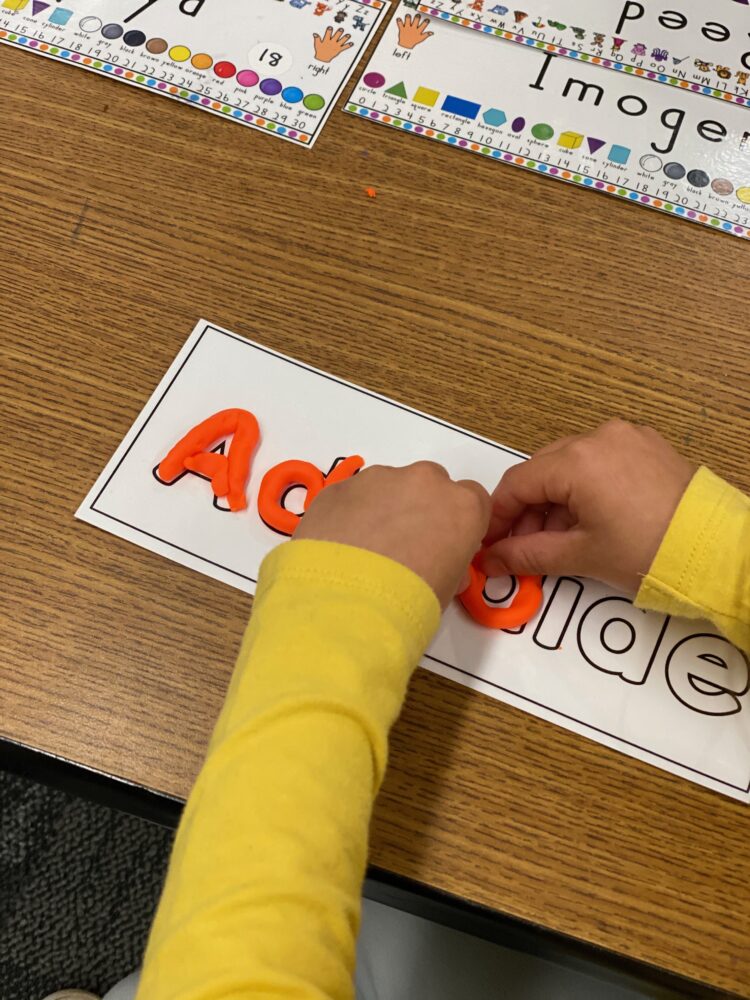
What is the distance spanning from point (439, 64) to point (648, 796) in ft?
1.97

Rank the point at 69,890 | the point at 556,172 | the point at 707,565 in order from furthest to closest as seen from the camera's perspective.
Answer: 1. the point at 69,890
2. the point at 556,172
3. the point at 707,565

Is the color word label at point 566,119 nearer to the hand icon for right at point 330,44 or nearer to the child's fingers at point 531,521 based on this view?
the hand icon for right at point 330,44

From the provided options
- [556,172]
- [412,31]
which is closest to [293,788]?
[556,172]

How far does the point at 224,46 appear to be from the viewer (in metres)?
0.71

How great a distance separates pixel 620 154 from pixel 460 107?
5.4 inches

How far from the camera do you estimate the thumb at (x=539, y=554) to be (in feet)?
1.73

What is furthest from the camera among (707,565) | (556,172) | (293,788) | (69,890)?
(69,890)

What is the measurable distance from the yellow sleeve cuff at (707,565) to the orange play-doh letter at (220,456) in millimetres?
266

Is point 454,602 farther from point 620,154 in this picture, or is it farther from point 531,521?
point 620,154

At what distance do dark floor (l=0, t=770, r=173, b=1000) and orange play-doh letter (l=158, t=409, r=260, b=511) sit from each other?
23.3 inches

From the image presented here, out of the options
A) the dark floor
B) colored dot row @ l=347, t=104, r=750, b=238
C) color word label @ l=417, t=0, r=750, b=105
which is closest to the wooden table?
colored dot row @ l=347, t=104, r=750, b=238

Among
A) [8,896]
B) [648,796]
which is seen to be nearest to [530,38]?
[648,796]

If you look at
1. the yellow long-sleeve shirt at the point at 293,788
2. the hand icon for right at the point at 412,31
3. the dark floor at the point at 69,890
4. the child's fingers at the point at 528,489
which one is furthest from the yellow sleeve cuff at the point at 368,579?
the dark floor at the point at 69,890

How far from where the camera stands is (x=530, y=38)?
0.74m
